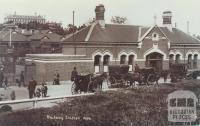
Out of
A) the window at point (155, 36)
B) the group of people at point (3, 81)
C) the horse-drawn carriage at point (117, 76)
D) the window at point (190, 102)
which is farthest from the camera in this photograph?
the window at point (155, 36)

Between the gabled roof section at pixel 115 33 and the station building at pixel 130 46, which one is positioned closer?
the station building at pixel 130 46

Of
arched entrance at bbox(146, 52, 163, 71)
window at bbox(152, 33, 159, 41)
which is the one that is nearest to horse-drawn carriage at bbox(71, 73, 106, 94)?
arched entrance at bbox(146, 52, 163, 71)

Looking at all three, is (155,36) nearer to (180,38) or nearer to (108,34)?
(180,38)

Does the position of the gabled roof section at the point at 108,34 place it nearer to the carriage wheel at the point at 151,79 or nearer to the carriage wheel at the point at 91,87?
the carriage wheel at the point at 151,79

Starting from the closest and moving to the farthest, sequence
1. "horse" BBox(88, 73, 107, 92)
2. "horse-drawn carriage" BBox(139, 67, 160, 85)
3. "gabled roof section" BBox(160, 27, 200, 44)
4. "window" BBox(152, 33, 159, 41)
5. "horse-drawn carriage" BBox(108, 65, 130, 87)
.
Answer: "horse" BBox(88, 73, 107, 92), "horse-drawn carriage" BBox(108, 65, 130, 87), "horse-drawn carriage" BBox(139, 67, 160, 85), "window" BBox(152, 33, 159, 41), "gabled roof section" BBox(160, 27, 200, 44)

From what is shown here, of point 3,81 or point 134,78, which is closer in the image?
point 3,81

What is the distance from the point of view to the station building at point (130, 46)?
23688 millimetres

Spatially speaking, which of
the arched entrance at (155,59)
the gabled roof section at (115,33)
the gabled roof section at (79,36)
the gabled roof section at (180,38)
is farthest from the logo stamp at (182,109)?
the gabled roof section at (180,38)

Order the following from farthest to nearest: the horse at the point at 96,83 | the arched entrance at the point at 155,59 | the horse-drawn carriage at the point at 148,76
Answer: the arched entrance at the point at 155,59, the horse-drawn carriage at the point at 148,76, the horse at the point at 96,83

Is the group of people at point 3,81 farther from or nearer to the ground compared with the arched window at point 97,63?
nearer to the ground

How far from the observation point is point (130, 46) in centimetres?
2458

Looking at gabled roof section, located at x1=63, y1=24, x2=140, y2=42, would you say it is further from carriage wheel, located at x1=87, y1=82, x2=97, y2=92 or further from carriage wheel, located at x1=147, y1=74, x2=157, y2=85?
carriage wheel, located at x1=87, y1=82, x2=97, y2=92

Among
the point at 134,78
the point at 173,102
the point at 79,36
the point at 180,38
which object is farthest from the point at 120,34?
A: the point at 173,102

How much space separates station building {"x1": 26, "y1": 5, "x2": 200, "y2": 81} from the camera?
23.7m
